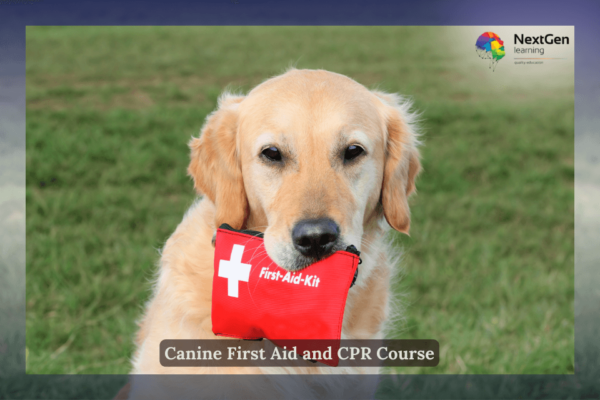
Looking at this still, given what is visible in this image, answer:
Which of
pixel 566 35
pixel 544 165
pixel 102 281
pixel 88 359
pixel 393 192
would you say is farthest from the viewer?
pixel 544 165

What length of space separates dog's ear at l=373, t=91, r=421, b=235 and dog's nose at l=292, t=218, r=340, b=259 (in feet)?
2.10

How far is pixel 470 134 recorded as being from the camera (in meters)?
8.71

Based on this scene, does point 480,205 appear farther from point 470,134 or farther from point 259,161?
point 259,161

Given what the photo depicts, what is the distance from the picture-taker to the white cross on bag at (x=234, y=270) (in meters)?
2.34

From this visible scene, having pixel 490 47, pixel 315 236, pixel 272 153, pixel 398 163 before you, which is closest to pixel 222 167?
pixel 272 153

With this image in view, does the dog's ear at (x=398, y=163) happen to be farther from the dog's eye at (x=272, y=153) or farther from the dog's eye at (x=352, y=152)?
the dog's eye at (x=272, y=153)

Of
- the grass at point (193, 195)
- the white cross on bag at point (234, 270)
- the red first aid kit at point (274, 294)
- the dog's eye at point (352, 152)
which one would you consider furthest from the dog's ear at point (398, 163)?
the white cross on bag at point (234, 270)

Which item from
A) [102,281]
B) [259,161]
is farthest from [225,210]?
[102,281]

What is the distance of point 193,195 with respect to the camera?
6.77 meters

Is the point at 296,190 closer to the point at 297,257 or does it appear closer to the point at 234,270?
the point at 297,257

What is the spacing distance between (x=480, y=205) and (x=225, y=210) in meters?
5.23

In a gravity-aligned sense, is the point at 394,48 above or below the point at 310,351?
above

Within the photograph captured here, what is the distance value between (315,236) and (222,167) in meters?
0.83

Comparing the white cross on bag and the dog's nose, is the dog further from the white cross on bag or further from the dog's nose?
the white cross on bag
